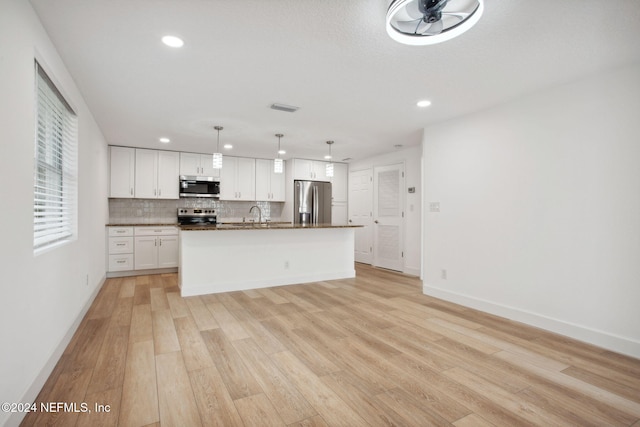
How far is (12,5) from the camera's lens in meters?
1.61

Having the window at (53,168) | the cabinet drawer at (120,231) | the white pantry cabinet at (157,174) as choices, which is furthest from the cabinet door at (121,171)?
the window at (53,168)

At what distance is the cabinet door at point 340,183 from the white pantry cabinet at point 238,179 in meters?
1.84

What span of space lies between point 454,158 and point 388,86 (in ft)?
5.01

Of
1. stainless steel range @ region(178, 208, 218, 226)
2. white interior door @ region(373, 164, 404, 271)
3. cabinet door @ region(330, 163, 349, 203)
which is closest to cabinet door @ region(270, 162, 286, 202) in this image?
cabinet door @ region(330, 163, 349, 203)

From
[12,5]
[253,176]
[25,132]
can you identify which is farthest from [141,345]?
[253,176]

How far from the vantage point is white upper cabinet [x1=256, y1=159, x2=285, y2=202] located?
22.8 feet

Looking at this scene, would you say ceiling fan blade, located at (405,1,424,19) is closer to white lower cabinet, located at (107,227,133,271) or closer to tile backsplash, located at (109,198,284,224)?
white lower cabinet, located at (107,227,133,271)

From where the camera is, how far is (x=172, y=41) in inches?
88.1

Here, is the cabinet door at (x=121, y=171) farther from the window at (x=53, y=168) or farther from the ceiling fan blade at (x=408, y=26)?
the ceiling fan blade at (x=408, y=26)

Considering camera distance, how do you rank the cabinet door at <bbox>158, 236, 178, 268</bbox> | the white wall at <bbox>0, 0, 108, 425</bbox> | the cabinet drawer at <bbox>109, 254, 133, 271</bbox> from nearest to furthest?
the white wall at <bbox>0, 0, 108, 425</bbox> < the cabinet drawer at <bbox>109, 254, 133, 271</bbox> < the cabinet door at <bbox>158, 236, 178, 268</bbox>

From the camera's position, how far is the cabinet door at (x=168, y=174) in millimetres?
6031

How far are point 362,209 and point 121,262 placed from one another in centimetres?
477

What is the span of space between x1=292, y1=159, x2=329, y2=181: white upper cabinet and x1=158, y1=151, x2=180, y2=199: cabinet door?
7.78 feet

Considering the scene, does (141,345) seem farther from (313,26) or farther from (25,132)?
(313,26)
